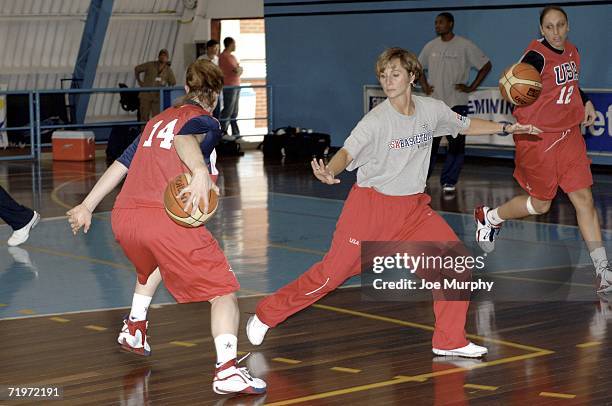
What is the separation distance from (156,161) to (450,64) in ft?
37.5

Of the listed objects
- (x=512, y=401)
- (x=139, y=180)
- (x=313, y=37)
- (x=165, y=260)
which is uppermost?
(x=313, y=37)

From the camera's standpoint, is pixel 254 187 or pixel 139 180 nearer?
pixel 139 180

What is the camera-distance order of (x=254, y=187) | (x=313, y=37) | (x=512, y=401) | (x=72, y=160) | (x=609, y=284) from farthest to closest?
(x=313, y=37) → (x=72, y=160) → (x=254, y=187) → (x=609, y=284) → (x=512, y=401)

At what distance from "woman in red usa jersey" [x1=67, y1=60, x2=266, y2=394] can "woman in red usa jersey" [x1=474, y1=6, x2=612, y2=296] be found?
366cm

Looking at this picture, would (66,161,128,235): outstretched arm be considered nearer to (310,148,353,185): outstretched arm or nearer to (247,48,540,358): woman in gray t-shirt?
(310,148,353,185): outstretched arm

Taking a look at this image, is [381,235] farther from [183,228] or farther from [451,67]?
[451,67]

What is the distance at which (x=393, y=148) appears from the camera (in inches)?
296

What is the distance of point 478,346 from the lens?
765 cm

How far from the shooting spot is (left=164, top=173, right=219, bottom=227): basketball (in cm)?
639

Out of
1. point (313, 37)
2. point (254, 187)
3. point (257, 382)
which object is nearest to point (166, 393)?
point (257, 382)

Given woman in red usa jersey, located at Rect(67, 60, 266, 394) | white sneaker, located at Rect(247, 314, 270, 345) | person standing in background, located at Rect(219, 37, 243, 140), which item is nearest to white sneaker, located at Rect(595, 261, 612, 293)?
white sneaker, located at Rect(247, 314, 270, 345)

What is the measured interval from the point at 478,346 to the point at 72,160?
51.6 ft

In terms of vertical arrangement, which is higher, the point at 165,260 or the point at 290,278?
the point at 165,260

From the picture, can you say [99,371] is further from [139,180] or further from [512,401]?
[512,401]
